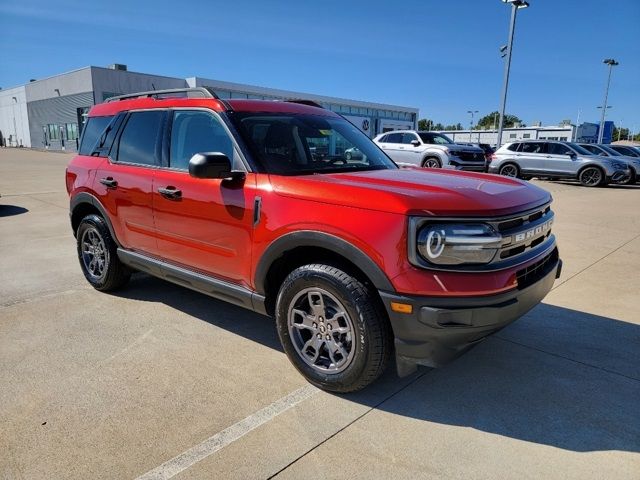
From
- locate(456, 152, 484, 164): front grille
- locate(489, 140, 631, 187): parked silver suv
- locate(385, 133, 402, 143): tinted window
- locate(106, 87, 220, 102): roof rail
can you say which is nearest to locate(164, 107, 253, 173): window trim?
locate(106, 87, 220, 102): roof rail

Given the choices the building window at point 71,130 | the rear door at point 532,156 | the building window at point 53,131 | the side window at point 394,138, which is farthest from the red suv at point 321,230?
the building window at point 53,131

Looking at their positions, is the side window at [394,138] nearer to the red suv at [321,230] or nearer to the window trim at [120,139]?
the red suv at [321,230]

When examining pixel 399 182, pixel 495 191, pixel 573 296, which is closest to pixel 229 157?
pixel 399 182

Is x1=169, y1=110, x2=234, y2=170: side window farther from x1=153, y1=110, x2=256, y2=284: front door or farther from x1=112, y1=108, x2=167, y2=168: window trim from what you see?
x1=112, y1=108, x2=167, y2=168: window trim

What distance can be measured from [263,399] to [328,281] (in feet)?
2.82

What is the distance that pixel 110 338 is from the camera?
3.82 m

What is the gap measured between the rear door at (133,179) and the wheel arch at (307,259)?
1.33 meters

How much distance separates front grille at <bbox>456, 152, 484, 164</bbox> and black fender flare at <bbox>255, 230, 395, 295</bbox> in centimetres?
1532

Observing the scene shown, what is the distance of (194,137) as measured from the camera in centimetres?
375

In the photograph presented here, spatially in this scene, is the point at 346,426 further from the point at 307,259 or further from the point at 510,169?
the point at 510,169

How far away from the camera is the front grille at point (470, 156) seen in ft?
56.8

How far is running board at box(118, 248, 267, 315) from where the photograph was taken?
11.0 feet

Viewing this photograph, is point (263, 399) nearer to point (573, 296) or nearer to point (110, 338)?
point (110, 338)

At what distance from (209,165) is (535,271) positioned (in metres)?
2.17
